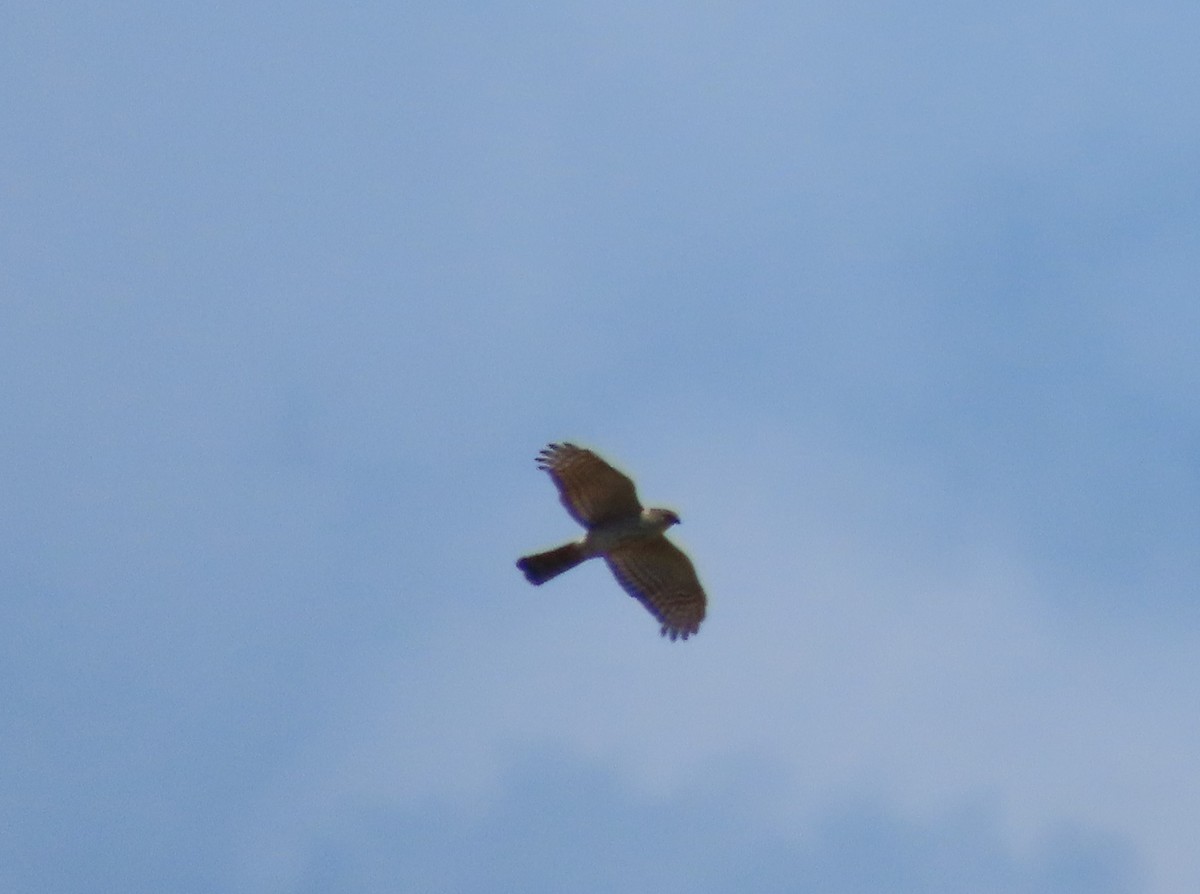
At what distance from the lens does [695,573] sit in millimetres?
25656

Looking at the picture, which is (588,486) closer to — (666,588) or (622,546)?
(622,546)

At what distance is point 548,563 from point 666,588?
6.77 feet

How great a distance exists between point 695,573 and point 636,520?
4.47 feet

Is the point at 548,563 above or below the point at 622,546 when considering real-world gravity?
below

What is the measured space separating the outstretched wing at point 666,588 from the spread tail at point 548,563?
34.5 inches

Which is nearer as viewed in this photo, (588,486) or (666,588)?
(588,486)

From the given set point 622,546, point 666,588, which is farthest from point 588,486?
point 666,588

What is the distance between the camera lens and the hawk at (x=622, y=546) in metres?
24.3

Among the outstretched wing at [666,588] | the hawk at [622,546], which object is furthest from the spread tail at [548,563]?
the outstretched wing at [666,588]

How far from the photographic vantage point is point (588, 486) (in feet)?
80.3

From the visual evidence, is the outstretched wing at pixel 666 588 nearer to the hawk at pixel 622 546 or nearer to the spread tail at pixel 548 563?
the hawk at pixel 622 546

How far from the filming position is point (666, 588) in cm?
2581

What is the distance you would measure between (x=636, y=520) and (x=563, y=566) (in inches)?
45.0

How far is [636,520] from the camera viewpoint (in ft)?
81.6
